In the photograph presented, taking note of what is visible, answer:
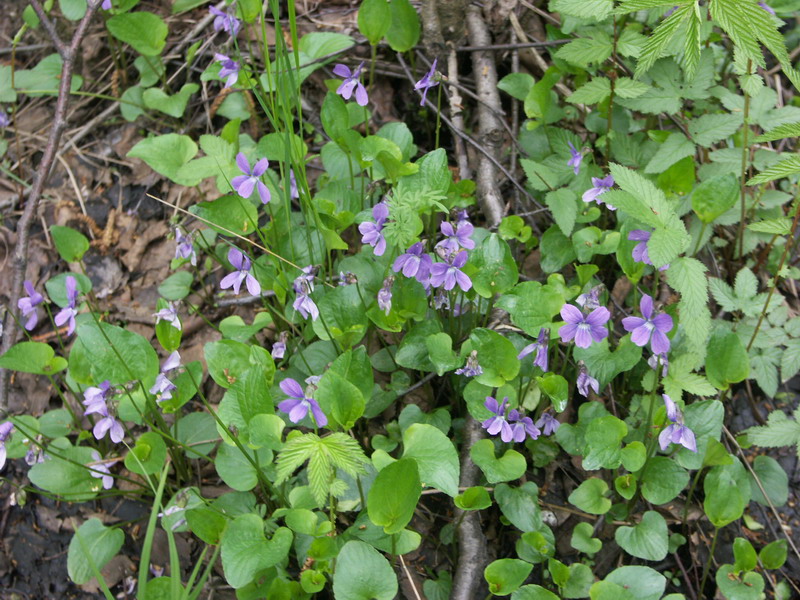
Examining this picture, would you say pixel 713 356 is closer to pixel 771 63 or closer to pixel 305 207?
pixel 305 207

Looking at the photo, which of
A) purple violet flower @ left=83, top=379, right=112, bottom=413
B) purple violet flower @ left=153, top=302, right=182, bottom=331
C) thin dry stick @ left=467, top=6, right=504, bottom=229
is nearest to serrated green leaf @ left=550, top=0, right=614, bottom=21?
thin dry stick @ left=467, top=6, right=504, bottom=229

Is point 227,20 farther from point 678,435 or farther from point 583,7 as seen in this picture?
point 678,435

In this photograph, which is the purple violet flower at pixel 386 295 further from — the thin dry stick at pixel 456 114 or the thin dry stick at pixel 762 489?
the thin dry stick at pixel 762 489

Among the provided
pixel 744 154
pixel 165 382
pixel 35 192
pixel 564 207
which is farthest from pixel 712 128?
pixel 35 192

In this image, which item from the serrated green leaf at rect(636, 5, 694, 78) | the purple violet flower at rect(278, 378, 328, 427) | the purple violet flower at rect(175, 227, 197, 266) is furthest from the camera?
the purple violet flower at rect(175, 227, 197, 266)

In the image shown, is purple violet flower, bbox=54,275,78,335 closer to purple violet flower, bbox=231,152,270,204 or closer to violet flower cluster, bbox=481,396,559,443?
purple violet flower, bbox=231,152,270,204

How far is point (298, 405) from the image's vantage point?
182cm

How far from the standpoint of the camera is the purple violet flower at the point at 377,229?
201 centimetres

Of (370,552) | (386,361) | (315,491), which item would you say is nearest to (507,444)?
(386,361)

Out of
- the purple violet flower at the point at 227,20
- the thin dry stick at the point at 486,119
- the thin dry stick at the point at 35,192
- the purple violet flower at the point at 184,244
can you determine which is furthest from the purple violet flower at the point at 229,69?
A: the thin dry stick at the point at 486,119

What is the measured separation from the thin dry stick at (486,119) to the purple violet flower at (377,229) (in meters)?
0.61

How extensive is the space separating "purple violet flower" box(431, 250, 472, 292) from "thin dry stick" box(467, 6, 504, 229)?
1.98 feet

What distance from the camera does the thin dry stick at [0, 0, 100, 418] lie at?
2668 mm

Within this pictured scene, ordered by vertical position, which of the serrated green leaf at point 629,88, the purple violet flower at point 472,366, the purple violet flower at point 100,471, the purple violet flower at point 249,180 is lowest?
the purple violet flower at point 100,471
